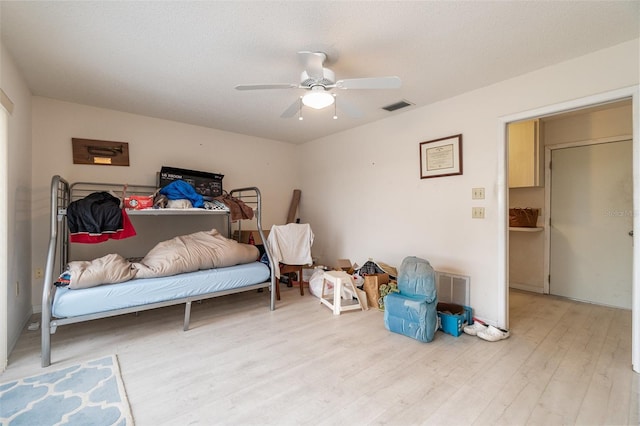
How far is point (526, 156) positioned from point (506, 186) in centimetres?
150

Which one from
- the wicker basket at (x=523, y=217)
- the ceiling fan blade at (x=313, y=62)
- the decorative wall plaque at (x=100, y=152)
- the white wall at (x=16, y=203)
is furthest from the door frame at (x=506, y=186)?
the decorative wall plaque at (x=100, y=152)

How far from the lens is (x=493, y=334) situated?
2.40 meters

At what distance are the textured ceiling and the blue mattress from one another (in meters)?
1.76

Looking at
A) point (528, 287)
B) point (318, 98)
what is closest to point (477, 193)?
point (318, 98)

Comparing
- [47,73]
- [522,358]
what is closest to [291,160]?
[47,73]

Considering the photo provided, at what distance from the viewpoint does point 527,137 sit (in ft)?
12.0

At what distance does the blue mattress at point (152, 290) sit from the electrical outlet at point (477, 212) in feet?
7.20

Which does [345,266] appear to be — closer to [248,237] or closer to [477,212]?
[248,237]

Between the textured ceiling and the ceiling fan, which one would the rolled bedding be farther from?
the ceiling fan

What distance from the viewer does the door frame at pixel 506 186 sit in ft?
6.32

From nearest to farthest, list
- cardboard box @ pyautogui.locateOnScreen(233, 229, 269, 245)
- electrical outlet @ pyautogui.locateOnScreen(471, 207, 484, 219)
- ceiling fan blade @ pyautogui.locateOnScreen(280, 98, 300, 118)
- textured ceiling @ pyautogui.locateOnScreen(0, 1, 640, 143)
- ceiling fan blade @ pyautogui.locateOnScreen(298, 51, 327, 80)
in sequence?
1. textured ceiling @ pyautogui.locateOnScreen(0, 1, 640, 143)
2. ceiling fan blade @ pyautogui.locateOnScreen(298, 51, 327, 80)
3. ceiling fan blade @ pyautogui.locateOnScreen(280, 98, 300, 118)
4. electrical outlet @ pyautogui.locateOnScreen(471, 207, 484, 219)
5. cardboard box @ pyautogui.locateOnScreen(233, 229, 269, 245)

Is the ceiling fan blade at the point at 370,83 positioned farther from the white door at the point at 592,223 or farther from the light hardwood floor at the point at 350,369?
the white door at the point at 592,223

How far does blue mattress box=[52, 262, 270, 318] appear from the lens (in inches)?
82.5

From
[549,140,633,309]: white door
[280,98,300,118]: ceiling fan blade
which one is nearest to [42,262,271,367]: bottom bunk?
[280,98,300,118]: ceiling fan blade
